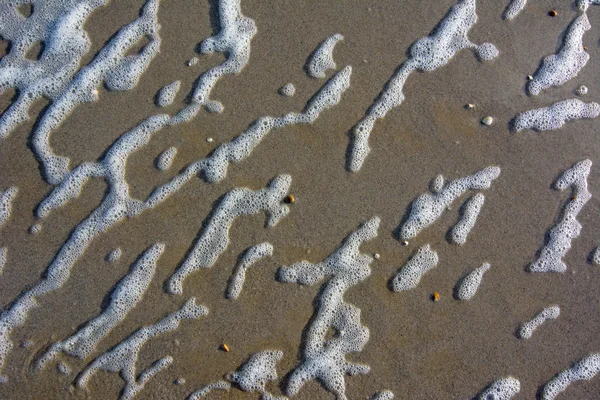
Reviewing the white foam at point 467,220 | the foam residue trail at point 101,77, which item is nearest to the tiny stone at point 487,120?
the white foam at point 467,220

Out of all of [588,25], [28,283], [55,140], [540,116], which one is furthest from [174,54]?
[588,25]

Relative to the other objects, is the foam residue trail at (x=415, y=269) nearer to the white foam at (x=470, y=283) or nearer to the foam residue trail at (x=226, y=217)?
the white foam at (x=470, y=283)

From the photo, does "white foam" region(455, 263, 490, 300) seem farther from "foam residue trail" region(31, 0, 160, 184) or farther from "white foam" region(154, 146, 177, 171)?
"foam residue trail" region(31, 0, 160, 184)

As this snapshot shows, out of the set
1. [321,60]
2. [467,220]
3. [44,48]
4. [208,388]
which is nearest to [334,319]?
[208,388]

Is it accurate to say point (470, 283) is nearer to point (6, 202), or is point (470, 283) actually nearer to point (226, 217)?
point (226, 217)

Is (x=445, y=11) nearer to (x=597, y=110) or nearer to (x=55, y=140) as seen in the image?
(x=597, y=110)

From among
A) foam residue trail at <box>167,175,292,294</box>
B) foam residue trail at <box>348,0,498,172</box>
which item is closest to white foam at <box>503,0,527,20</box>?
foam residue trail at <box>348,0,498,172</box>
